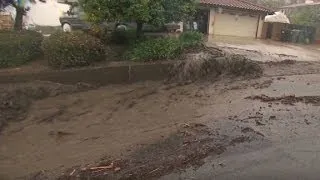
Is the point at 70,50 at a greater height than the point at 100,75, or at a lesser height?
greater

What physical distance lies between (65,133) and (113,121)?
47.7 inches

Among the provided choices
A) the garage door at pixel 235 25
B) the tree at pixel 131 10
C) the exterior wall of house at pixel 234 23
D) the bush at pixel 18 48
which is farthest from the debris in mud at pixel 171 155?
the garage door at pixel 235 25

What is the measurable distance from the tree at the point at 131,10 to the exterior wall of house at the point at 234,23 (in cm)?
1274

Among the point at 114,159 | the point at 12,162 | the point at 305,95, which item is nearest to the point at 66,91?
the point at 12,162

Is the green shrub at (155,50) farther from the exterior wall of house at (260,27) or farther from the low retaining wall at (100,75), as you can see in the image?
the exterior wall of house at (260,27)

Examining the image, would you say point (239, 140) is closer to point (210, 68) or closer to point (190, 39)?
point (210, 68)

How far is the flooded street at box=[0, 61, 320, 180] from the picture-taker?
323 inches

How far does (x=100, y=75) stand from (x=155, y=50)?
2.00 meters

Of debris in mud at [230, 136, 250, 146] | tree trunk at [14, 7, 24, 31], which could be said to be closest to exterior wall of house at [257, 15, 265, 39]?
tree trunk at [14, 7, 24, 31]

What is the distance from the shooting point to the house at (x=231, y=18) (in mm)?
27078

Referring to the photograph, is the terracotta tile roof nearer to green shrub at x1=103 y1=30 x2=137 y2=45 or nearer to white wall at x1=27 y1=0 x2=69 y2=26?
white wall at x1=27 y1=0 x2=69 y2=26

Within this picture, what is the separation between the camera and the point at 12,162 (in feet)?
30.2

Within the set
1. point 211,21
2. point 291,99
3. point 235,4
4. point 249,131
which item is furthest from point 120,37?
point 235,4

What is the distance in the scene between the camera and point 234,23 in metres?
28.3
